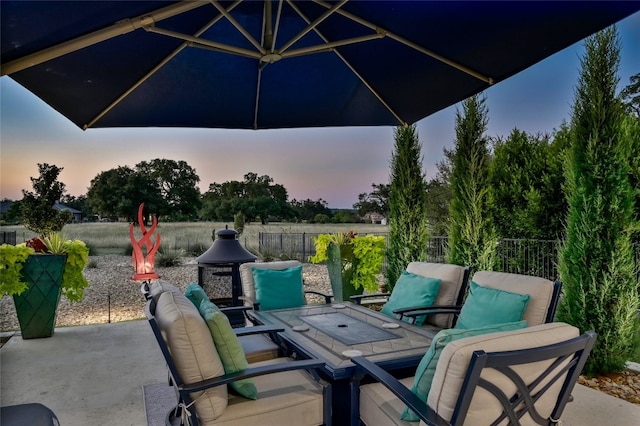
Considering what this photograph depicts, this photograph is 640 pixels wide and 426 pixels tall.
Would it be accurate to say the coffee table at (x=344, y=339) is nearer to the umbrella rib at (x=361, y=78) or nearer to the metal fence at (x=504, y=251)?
the umbrella rib at (x=361, y=78)

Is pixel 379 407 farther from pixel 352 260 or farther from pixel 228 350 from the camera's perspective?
pixel 352 260

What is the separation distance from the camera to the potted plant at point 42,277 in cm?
428

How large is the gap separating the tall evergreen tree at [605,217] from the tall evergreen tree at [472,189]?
124 cm

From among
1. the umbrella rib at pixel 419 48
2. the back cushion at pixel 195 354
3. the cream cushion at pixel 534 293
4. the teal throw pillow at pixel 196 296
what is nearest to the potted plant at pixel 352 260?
the cream cushion at pixel 534 293

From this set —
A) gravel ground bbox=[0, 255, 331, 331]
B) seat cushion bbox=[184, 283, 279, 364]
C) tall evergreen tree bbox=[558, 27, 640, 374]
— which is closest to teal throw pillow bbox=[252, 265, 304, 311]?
seat cushion bbox=[184, 283, 279, 364]

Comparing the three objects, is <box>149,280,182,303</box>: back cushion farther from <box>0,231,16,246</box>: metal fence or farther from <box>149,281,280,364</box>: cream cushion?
<box>0,231,16,246</box>: metal fence

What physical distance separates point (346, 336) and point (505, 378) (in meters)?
1.28

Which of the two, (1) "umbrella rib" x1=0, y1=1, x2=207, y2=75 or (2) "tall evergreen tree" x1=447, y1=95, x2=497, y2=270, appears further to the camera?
(2) "tall evergreen tree" x1=447, y1=95, x2=497, y2=270

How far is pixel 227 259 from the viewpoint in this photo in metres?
4.31

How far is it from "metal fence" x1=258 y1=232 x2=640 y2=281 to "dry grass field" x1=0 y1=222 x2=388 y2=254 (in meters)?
0.12

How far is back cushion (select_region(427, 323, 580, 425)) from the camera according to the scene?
1.41 meters

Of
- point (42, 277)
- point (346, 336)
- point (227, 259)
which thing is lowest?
point (346, 336)

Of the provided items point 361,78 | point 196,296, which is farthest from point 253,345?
point 361,78

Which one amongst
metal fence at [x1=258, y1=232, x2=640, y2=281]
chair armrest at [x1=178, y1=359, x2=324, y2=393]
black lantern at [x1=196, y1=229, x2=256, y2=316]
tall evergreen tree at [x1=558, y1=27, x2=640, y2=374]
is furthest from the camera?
metal fence at [x1=258, y1=232, x2=640, y2=281]
